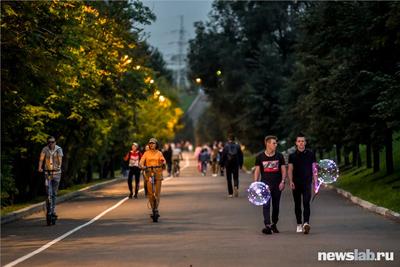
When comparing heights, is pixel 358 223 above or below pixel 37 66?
below

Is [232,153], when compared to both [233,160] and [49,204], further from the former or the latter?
[49,204]

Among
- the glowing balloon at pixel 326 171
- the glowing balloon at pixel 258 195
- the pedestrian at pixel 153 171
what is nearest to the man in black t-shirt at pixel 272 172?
the glowing balloon at pixel 258 195

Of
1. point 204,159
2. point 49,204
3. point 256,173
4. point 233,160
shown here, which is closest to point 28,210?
point 49,204

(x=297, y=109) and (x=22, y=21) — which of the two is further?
(x=297, y=109)

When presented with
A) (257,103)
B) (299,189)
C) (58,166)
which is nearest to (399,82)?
(299,189)

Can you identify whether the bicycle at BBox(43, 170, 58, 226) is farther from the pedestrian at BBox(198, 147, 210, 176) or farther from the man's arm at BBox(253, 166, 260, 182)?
the pedestrian at BBox(198, 147, 210, 176)

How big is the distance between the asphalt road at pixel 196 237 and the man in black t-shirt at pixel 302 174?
1.60 ft

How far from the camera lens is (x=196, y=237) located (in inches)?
666

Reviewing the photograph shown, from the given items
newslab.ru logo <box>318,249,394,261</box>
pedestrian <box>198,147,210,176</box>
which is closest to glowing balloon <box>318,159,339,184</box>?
newslab.ru logo <box>318,249,394,261</box>

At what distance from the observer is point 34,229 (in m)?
20.2

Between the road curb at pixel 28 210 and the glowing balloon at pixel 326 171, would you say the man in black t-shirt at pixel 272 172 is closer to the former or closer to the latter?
the glowing balloon at pixel 326 171

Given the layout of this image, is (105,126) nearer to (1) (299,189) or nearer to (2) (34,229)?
(2) (34,229)

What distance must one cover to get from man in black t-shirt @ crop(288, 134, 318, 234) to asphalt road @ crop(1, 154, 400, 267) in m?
0.49

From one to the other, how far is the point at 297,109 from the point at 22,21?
76.6 feet
